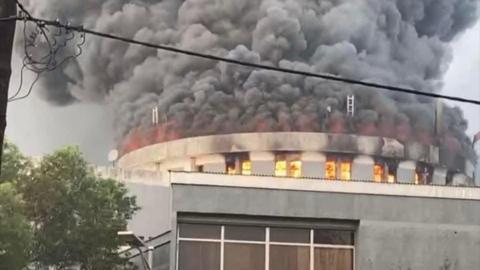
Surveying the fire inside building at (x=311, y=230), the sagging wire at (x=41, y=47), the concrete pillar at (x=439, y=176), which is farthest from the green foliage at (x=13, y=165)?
the concrete pillar at (x=439, y=176)

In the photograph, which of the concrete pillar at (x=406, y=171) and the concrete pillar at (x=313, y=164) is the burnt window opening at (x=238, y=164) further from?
the concrete pillar at (x=406, y=171)

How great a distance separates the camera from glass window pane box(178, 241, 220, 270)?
2095 cm

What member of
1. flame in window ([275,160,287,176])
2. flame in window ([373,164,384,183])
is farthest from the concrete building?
flame in window ([373,164,384,183])

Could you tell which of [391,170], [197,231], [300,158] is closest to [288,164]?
[300,158]

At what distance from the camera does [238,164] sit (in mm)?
34875

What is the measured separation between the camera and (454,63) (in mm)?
40688

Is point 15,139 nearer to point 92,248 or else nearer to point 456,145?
point 92,248

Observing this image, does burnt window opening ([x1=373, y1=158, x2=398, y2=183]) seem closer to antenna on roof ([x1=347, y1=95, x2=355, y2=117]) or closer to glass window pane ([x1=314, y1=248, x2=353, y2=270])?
antenna on roof ([x1=347, y1=95, x2=355, y2=117])

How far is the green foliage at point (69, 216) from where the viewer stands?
90.4ft

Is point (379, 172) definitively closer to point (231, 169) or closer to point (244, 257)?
point (231, 169)

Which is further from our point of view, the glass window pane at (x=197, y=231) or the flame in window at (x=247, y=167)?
the flame in window at (x=247, y=167)

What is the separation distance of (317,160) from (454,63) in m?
8.75

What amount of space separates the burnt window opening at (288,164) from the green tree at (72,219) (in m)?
7.09

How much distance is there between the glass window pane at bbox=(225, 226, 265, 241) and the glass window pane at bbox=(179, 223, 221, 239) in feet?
0.79
